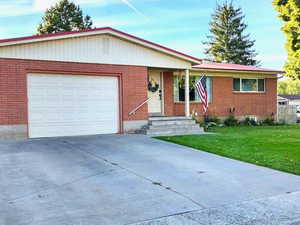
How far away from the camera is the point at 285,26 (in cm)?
2548

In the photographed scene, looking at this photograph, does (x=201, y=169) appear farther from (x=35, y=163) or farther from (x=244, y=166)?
(x=35, y=163)

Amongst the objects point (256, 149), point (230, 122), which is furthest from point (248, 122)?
point (256, 149)

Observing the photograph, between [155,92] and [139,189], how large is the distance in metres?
10.4

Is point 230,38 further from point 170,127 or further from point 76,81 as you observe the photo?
point 76,81

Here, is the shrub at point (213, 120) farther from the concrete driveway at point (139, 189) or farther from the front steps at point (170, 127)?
the concrete driveway at point (139, 189)

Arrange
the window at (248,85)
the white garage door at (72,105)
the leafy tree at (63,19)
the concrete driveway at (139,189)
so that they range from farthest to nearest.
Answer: the leafy tree at (63,19) → the window at (248,85) → the white garage door at (72,105) → the concrete driveway at (139,189)

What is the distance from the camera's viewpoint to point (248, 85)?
18938 millimetres

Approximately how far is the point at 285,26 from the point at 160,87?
Answer: 15529mm

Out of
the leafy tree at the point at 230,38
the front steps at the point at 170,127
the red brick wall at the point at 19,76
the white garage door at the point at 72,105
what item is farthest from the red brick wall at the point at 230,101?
the leafy tree at the point at 230,38

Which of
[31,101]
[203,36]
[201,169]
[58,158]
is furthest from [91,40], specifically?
[203,36]

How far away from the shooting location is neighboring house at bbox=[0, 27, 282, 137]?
10812 mm

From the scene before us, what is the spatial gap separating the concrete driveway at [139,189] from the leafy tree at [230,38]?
4164 centimetres

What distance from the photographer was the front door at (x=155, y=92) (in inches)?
602

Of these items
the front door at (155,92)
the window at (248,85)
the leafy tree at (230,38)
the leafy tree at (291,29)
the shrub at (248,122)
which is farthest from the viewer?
the leafy tree at (230,38)
